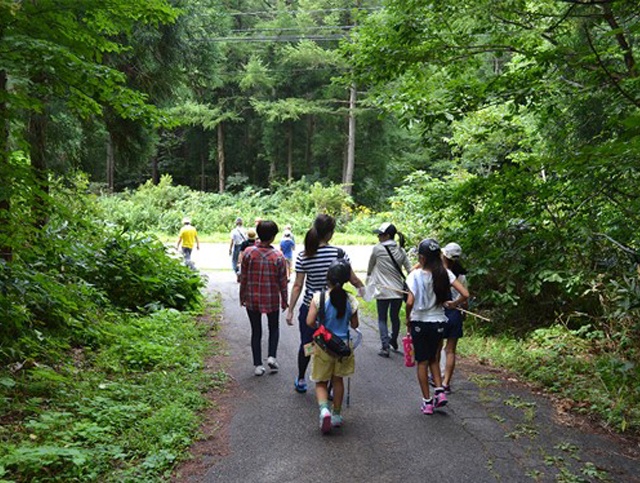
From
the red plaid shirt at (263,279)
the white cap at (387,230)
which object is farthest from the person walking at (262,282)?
the white cap at (387,230)

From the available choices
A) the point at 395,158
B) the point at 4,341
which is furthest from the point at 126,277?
the point at 395,158

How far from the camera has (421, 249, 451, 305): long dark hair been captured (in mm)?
5012

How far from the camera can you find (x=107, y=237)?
10375mm

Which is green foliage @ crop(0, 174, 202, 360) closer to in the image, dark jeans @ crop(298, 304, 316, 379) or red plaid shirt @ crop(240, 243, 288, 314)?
red plaid shirt @ crop(240, 243, 288, 314)

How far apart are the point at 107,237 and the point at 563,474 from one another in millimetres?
9119

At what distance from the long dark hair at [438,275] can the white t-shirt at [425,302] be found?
45 mm

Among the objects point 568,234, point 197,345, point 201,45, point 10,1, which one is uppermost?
point 201,45

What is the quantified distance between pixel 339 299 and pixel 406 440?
1.34 meters

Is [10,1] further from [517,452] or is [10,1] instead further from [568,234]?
[568,234]

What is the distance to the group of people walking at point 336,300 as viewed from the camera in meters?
4.74

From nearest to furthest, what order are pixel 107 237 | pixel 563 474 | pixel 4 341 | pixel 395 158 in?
1. pixel 563 474
2. pixel 4 341
3. pixel 107 237
4. pixel 395 158

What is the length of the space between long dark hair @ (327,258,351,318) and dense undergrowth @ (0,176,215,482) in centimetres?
168

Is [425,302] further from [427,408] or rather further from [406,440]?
[406,440]

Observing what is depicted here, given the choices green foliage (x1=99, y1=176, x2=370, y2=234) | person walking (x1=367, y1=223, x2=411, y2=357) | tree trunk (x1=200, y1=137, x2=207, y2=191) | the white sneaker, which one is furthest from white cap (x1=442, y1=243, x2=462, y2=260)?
tree trunk (x1=200, y1=137, x2=207, y2=191)
